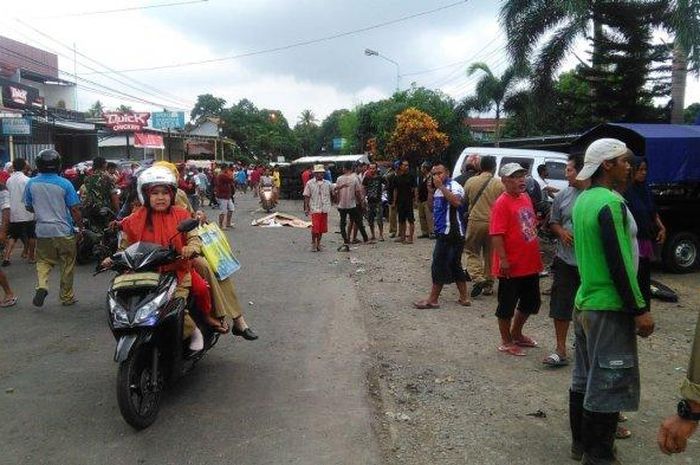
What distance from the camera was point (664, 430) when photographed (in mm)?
2256

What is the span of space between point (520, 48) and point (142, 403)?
17.7m

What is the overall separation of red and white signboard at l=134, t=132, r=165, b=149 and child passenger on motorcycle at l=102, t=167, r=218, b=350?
3070cm

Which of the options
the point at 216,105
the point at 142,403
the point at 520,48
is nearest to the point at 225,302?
the point at 142,403

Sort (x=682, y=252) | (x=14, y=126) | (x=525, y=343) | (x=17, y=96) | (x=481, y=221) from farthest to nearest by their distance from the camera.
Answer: (x=17, y=96), (x=14, y=126), (x=682, y=252), (x=481, y=221), (x=525, y=343)

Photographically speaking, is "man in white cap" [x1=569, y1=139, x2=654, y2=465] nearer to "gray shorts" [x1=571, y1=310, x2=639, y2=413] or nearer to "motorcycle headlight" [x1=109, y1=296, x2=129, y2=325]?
"gray shorts" [x1=571, y1=310, x2=639, y2=413]

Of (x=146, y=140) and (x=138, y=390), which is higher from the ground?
(x=146, y=140)

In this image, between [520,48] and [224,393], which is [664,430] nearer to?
[224,393]

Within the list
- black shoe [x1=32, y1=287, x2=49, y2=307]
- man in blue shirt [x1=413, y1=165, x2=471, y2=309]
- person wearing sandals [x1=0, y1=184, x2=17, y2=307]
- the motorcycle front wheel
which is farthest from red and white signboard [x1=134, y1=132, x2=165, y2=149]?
the motorcycle front wheel

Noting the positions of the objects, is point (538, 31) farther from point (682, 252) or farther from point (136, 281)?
point (136, 281)

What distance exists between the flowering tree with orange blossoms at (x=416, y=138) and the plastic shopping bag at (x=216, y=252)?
825 inches

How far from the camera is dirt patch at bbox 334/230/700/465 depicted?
3.74 metres

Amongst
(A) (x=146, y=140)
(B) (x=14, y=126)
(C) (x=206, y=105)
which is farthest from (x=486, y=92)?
(C) (x=206, y=105)

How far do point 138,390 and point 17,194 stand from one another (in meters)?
7.48

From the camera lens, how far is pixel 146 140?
3450 cm
